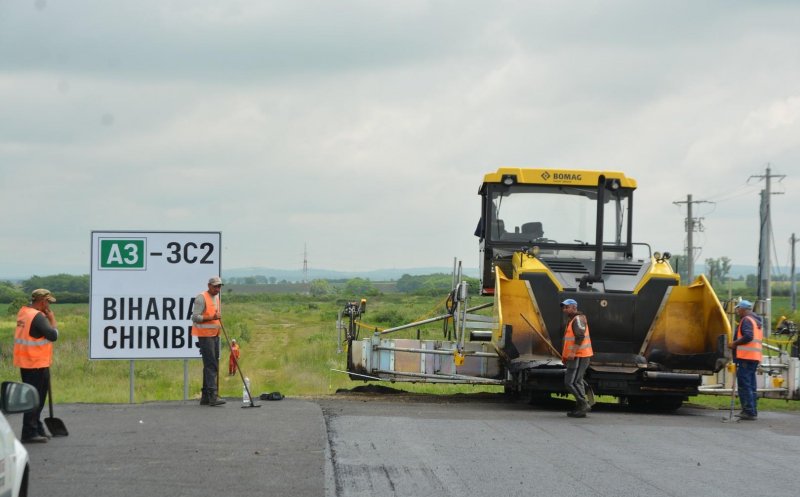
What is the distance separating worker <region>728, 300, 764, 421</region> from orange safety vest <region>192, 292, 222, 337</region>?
7.10 metres

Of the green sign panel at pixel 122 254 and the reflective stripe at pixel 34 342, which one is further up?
the green sign panel at pixel 122 254

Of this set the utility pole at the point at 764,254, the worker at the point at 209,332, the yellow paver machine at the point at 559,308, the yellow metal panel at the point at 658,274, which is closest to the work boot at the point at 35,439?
the worker at the point at 209,332

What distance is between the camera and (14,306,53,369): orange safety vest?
1112cm

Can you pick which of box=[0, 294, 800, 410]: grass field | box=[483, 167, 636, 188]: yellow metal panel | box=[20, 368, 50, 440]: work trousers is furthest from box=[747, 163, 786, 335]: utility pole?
box=[20, 368, 50, 440]: work trousers

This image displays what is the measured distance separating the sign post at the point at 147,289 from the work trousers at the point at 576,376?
5531 mm

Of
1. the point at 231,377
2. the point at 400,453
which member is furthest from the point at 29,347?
the point at 231,377

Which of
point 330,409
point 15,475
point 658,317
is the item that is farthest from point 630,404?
point 15,475

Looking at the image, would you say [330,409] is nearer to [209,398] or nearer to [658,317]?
[209,398]

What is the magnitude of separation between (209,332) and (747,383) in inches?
297

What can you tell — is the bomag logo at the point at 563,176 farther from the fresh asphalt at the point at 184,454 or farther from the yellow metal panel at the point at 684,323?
the fresh asphalt at the point at 184,454

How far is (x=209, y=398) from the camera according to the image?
47.8 ft

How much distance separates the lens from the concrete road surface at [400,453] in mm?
8484

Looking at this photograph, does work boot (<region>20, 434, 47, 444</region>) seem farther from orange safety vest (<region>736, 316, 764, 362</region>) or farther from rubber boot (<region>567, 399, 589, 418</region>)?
orange safety vest (<region>736, 316, 764, 362</region>)

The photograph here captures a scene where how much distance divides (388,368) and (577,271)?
127 inches
